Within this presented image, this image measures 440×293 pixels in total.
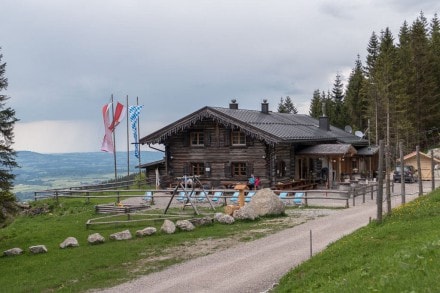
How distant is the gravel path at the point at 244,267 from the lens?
13508 millimetres

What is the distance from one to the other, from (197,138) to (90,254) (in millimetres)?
23704

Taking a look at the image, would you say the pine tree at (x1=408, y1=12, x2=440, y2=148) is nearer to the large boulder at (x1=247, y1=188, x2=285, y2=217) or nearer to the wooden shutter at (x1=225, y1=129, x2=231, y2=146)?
the wooden shutter at (x1=225, y1=129, x2=231, y2=146)

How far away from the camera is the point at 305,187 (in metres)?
39.8

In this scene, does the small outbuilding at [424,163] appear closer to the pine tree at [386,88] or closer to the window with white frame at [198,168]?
the pine tree at [386,88]

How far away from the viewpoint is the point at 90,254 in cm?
1841

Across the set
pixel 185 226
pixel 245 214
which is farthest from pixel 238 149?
pixel 185 226

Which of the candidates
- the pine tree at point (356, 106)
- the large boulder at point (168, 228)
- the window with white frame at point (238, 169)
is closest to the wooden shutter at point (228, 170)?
the window with white frame at point (238, 169)

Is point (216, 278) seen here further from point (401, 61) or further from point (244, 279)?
point (401, 61)

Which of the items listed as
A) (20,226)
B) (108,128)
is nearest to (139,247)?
(20,226)

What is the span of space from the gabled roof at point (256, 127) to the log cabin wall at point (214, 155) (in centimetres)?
87

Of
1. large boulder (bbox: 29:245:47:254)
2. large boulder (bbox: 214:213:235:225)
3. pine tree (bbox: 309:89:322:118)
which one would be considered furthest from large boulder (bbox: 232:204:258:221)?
pine tree (bbox: 309:89:322:118)

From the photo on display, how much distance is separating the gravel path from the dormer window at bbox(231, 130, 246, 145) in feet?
61.8

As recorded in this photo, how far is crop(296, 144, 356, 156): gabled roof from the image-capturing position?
39622mm

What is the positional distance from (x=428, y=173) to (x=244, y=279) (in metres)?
36.8
